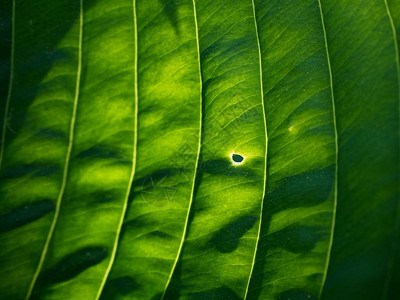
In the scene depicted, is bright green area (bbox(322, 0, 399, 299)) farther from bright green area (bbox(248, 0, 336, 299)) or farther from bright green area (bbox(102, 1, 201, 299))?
bright green area (bbox(102, 1, 201, 299))

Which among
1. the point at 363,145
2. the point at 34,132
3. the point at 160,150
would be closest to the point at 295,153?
the point at 363,145

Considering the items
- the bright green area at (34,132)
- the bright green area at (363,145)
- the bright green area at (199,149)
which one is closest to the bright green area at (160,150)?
the bright green area at (199,149)

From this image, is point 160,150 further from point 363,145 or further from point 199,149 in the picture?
point 363,145

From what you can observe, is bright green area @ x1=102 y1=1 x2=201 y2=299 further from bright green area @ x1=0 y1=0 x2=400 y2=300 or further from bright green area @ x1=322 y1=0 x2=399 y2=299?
bright green area @ x1=322 y1=0 x2=399 y2=299

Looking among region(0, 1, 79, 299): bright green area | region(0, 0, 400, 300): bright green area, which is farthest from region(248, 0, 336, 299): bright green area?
region(0, 1, 79, 299): bright green area

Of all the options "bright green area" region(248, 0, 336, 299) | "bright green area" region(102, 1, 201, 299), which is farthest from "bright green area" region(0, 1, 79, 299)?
"bright green area" region(248, 0, 336, 299)

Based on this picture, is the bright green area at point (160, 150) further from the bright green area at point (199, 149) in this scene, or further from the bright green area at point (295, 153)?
the bright green area at point (295, 153)

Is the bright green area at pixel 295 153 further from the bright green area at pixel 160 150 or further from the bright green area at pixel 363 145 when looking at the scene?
the bright green area at pixel 160 150

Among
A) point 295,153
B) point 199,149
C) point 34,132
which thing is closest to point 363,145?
point 295,153

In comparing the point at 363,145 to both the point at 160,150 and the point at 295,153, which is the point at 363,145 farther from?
the point at 160,150
